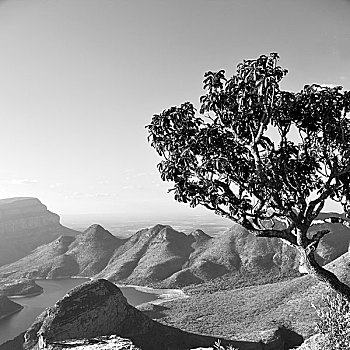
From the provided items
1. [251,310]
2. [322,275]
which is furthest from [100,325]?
[322,275]

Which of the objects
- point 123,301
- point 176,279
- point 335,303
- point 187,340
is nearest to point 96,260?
point 176,279

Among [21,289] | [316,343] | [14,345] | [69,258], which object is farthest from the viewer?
[69,258]

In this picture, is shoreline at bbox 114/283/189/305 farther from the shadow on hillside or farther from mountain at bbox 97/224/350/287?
the shadow on hillside

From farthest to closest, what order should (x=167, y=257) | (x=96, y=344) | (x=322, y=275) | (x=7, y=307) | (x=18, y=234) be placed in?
(x=18, y=234)
(x=167, y=257)
(x=7, y=307)
(x=96, y=344)
(x=322, y=275)

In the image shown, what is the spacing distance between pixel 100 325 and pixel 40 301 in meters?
52.8

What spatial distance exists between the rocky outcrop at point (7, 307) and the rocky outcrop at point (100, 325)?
31207mm

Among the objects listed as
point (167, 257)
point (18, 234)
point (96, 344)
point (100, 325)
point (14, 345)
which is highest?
point (96, 344)

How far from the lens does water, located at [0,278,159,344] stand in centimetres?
6994

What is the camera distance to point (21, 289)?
99.4m

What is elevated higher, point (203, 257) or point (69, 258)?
point (203, 257)

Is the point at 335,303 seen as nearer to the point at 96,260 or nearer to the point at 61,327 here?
the point at 61,327

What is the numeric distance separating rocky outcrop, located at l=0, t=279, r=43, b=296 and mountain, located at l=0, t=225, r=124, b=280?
16572mm

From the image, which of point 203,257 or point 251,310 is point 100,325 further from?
point 203,257

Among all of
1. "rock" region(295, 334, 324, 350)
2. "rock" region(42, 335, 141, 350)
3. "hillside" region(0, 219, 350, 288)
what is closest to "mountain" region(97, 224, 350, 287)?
"hillside" region(0, 219, 350, 288)
